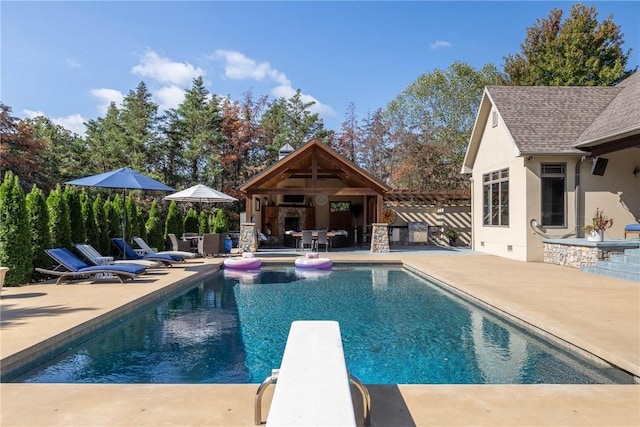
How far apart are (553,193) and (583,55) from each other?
1894 cm

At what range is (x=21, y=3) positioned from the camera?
9578mm

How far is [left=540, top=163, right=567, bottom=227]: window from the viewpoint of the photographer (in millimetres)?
13734

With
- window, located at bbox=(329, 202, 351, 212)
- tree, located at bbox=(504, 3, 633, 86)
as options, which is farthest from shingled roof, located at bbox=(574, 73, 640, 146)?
window, located at bbox=(329, 202, 351, 212)

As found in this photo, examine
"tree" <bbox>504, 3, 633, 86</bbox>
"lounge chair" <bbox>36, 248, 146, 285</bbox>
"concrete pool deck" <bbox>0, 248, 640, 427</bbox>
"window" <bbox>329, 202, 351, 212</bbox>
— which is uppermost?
"tree" <bbox>504, 3, 633, 86</bbox>

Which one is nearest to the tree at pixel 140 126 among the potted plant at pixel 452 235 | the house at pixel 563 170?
the potted plant at pixel 452 235

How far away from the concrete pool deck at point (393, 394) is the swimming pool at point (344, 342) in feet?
1.12

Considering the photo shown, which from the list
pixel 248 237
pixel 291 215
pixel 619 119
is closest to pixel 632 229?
pixel 619 119

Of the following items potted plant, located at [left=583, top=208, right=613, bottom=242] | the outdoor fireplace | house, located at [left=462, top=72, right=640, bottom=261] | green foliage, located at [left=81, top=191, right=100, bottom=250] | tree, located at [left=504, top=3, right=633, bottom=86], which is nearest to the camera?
potted plant, located at [left=583, top=208, right=613, bottom=242]

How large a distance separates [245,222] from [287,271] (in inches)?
236

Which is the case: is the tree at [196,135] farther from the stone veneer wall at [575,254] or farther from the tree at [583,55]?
the tree at [583,55]

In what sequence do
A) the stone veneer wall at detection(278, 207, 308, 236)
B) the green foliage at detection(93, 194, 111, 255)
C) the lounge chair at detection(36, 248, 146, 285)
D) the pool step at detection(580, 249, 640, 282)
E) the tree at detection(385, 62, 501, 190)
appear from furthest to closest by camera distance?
the tree at detection(385, 62, 501, 190)
the stone veneer wall at detection(278, 207, 308, 236)
the green foliage at detection(93, 194, 111, 255)
the pool step at detection(580, 249, 640, 282)
the lounge chair at detection(36, 248, 146, 285)

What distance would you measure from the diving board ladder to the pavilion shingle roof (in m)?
12.7

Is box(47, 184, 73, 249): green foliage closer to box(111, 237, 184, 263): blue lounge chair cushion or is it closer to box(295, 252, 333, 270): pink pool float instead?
box(111, 237, 184, 263): blue lounge chair cushion

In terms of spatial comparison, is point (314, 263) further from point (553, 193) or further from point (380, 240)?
point (553, 193)
